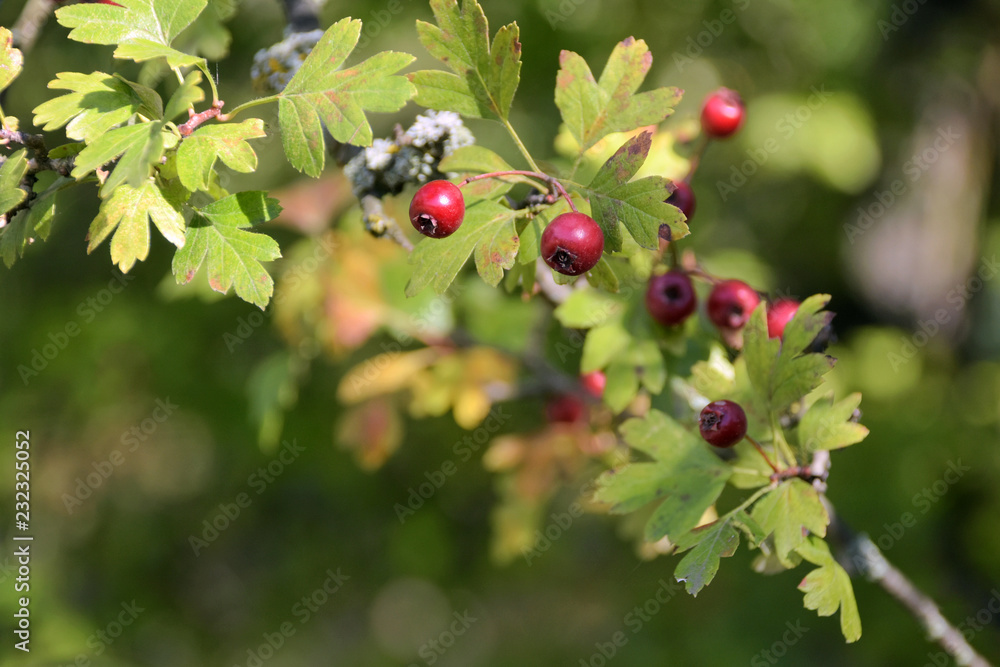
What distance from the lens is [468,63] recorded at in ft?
3.60

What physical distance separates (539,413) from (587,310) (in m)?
2.50

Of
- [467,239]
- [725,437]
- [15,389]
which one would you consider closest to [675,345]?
[725,437]

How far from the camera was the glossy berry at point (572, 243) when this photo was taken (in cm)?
96

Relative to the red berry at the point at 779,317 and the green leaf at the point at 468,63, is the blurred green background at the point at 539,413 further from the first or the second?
the green leaf at the point at 468,63

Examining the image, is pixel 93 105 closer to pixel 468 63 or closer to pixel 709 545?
pixel 468 63

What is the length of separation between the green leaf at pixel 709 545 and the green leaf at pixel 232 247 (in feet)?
2.29

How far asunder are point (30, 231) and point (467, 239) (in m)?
0.61

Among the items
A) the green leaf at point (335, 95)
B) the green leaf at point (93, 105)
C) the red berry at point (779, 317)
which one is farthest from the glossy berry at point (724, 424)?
the green leaf at point (93, 105)

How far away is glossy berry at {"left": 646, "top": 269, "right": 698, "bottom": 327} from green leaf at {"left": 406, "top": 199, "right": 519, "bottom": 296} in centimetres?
A: 44

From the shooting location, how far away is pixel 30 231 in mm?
1026

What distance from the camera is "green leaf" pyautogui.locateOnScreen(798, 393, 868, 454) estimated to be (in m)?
1.16

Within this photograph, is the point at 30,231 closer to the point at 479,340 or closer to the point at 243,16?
the point at 479,340

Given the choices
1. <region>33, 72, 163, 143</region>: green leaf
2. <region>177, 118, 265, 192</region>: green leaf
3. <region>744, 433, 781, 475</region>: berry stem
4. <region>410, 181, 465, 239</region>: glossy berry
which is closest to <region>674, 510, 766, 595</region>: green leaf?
<region>744, 433, 781, 475</region>: berry stem

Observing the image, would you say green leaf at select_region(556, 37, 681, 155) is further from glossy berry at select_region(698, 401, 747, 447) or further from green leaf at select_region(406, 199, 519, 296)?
glossy berry at select_region(698, 401, 747, 447)
